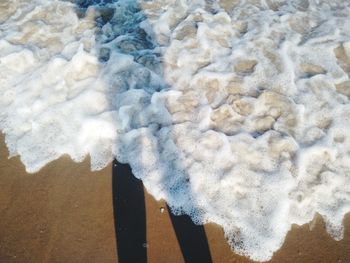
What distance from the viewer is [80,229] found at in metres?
3.10

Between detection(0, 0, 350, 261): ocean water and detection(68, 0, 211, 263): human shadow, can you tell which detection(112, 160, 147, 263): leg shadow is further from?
detection(0, 0, 350, 261): ocean water

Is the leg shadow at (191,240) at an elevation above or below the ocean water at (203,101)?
below

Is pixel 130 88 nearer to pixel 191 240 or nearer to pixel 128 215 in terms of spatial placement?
pixel 128 215

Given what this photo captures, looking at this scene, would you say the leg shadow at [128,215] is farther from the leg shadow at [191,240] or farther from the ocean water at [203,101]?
the leg shadow at [191,240]

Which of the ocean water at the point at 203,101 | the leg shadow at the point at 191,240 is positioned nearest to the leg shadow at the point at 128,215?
the ocean water at the point at 203,101

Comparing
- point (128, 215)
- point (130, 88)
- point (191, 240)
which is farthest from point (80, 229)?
point (130, 88)

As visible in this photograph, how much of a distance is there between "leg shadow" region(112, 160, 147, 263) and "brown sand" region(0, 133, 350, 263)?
0.05 metres

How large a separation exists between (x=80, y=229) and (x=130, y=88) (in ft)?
6.14

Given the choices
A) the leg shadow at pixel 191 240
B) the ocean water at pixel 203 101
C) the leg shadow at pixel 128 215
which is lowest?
the leg shadow at pixel 191 240

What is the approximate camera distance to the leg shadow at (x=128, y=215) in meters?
2.96

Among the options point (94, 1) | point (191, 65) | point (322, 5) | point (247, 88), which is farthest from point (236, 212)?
point (94, 1)

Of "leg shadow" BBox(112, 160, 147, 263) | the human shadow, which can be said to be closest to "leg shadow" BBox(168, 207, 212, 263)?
the human shadow

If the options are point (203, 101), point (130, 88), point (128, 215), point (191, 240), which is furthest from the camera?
point (130, 88)

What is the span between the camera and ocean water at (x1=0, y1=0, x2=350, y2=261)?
3.37 meters
